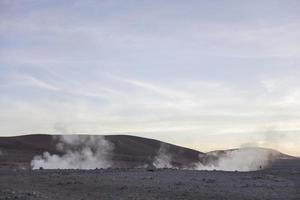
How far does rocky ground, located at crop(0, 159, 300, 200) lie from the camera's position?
22.9 m

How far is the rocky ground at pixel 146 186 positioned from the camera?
2291cm

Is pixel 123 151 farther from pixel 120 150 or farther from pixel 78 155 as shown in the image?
pixel 78 155

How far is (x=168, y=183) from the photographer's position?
91.4 feet

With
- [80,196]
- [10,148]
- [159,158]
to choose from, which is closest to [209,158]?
[159,158]

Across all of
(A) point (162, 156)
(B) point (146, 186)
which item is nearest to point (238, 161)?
(A) point (162, 156)

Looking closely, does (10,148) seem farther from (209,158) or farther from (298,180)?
(298,180)

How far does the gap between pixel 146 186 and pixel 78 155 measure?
41200 mm

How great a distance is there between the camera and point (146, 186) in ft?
86.6

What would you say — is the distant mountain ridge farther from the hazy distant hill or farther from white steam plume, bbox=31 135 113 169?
white steam plume, bbox=31 135 113 169

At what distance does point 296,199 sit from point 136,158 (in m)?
52.7

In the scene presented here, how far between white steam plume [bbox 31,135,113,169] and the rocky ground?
23405mm

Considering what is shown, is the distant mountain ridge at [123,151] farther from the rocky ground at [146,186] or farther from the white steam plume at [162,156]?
the rocky ground at [146,186]

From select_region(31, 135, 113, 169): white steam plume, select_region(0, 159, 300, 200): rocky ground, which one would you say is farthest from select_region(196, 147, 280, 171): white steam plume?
select_region(0, 159, 300, 200): rocky ground

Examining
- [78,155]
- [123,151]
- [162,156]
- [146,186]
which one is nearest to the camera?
[146,186]
